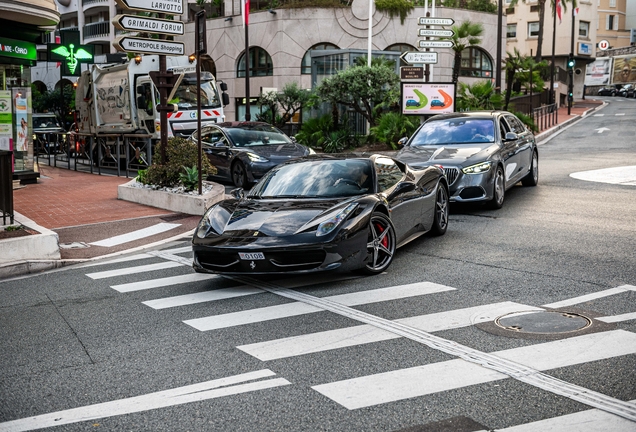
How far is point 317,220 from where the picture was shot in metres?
8.09

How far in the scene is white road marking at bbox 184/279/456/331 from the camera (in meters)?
6.93

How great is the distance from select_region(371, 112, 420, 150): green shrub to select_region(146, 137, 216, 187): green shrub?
40.4 feet

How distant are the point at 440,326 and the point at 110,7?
202 feet

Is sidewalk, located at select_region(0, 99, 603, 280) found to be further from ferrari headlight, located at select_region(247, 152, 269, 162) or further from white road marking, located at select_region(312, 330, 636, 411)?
white road marking, located at select_region(312, 330, 636, 411)

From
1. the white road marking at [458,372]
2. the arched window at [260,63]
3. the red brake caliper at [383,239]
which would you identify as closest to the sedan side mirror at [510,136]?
the red brake caliper at [383,239]

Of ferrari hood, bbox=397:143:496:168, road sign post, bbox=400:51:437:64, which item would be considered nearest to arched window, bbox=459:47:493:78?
road sign post, bbox=400:51:437:64

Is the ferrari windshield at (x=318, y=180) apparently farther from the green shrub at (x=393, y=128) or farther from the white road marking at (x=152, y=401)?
the green shrub at (x=393, y=128)

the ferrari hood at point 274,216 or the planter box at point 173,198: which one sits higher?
the ferrari hood at point 274,216

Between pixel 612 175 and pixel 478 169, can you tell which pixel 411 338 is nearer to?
pixel 478 169

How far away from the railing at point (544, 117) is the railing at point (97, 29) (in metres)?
36.7

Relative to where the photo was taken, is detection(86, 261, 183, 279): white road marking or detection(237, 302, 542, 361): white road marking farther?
detection(86, 261, 183, 279): white road marking

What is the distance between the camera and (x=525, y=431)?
4.30m

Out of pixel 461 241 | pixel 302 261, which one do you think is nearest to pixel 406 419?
pixel 302 261

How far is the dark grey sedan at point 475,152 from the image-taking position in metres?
13.0
